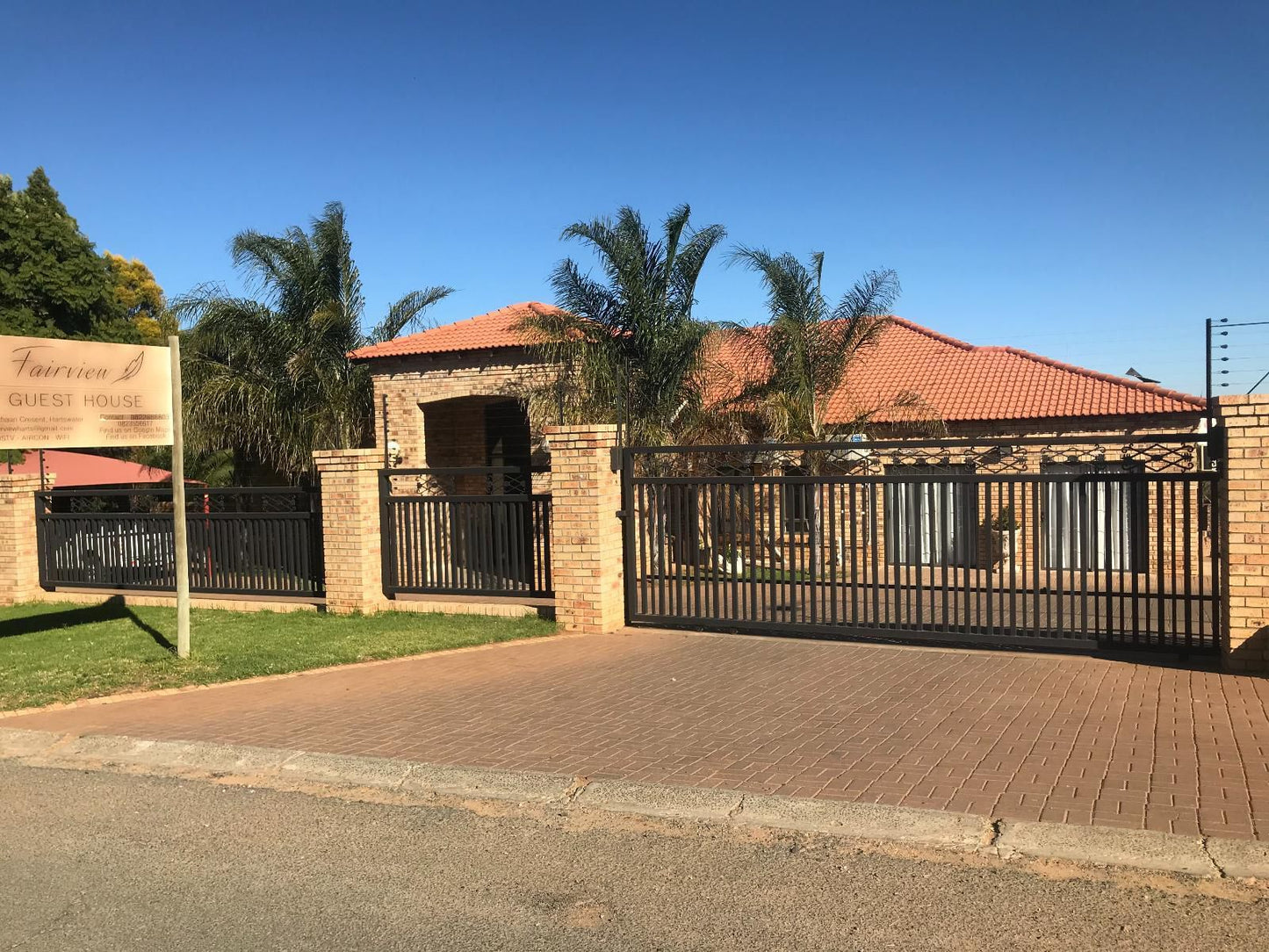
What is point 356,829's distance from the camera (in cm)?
535

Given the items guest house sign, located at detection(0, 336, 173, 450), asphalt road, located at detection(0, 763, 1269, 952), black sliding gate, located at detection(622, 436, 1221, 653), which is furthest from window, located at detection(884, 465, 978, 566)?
guest house sign, located at detection(0, 336, 173, 450)

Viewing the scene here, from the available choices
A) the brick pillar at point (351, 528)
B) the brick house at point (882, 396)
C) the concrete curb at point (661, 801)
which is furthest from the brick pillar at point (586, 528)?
the brick house at point (882, 396)

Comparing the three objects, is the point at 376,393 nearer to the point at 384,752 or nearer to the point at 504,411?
the point at 504,411

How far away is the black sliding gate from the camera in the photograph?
8.97 metres

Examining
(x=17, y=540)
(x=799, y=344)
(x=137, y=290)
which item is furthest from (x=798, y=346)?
(x=137, y=290)

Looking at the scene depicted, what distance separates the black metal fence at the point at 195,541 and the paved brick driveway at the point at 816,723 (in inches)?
173

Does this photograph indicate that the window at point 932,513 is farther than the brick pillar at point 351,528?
No

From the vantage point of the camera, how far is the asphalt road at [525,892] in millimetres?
4016

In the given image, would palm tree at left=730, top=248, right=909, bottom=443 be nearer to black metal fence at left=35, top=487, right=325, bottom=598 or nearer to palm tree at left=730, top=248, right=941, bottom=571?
palm tree at left=730, top=248, right=941, bottom=571

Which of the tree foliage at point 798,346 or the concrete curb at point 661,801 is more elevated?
the tree foliage at point 798,346

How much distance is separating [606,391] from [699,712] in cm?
893

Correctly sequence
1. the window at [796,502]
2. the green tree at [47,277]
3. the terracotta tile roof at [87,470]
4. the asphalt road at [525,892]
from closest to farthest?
the asphalt road at [525,892] → the window at [796,502] → the terracotta tile roof at [87,470] → the green tree at [47,277]

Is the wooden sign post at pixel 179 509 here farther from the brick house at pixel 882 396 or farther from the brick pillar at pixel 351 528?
the brick house at pixel 882 396

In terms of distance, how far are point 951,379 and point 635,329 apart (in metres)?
9.38
